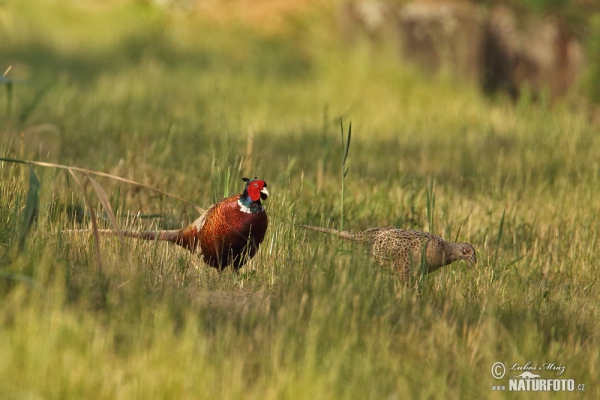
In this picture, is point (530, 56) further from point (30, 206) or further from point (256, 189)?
point (30, 206)

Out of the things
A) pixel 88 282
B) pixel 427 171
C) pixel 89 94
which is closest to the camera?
pixel 88 282

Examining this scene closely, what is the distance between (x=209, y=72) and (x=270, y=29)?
1.43 metres

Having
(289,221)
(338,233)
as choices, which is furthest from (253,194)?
(338,233)

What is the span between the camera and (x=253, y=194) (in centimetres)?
409

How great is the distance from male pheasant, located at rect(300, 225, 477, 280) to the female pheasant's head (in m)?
0.39

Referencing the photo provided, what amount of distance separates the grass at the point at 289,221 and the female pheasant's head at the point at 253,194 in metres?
0.24

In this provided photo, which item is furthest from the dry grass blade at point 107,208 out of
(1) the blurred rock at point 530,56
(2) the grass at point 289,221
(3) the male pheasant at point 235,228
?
(1) the blurred rock at point 530,56

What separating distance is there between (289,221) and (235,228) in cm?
36

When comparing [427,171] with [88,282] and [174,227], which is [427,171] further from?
[88,282]

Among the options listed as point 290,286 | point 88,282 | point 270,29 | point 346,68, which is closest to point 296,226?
point 290,286

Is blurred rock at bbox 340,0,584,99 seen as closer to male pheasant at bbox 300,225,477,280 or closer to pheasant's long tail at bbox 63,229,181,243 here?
male pheasant at bbox 300,225,477,280

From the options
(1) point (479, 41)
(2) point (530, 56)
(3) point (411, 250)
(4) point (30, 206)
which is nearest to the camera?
(4) point (30, 206)

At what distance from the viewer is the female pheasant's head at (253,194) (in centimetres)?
408

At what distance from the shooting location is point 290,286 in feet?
12.0
